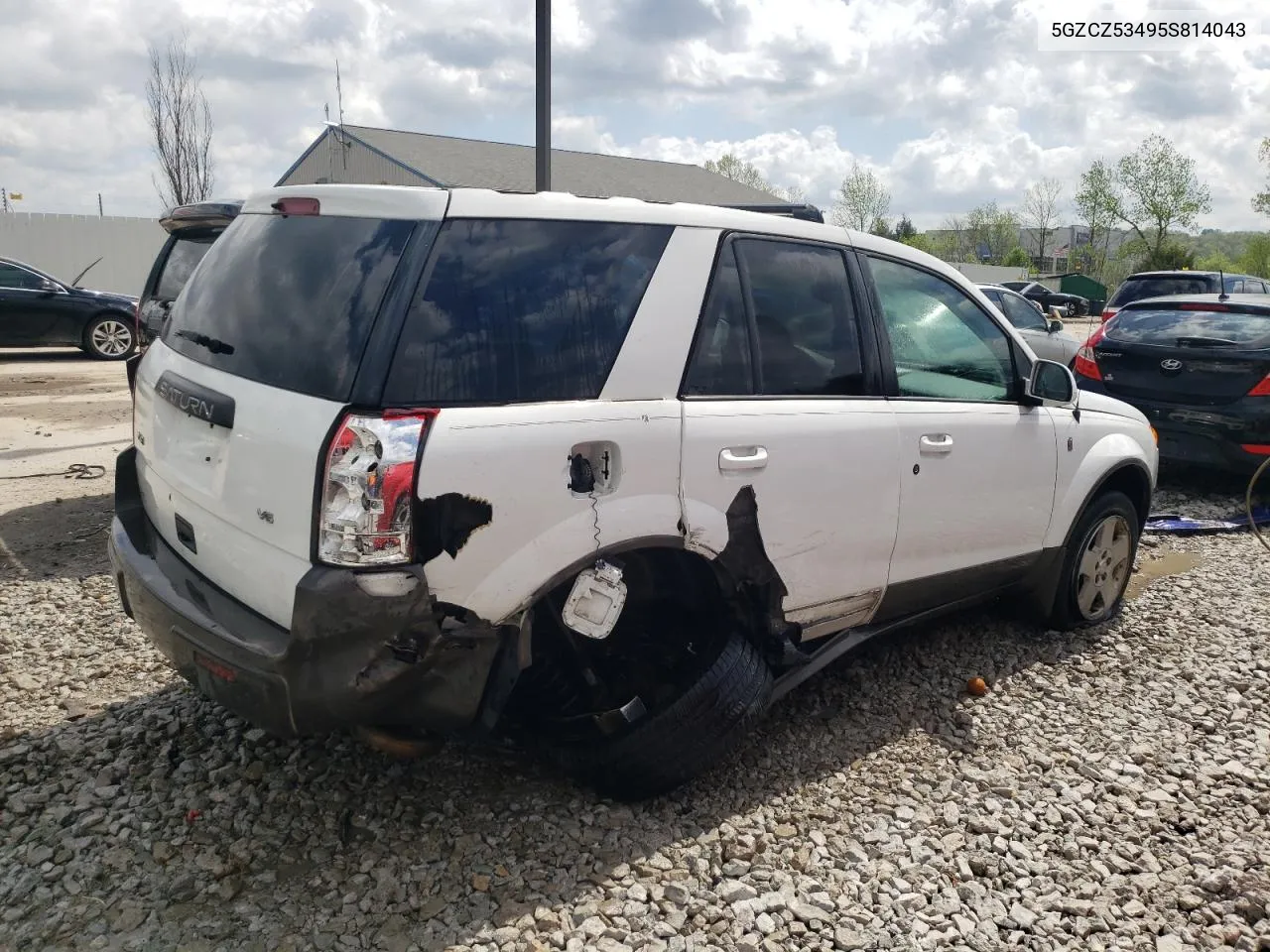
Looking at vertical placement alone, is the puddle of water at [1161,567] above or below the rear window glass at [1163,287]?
below

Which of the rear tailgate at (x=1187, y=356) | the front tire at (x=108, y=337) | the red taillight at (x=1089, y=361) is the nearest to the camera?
the rear tailgate at (x=1187, y=356)

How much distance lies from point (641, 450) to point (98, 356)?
15.1 metres

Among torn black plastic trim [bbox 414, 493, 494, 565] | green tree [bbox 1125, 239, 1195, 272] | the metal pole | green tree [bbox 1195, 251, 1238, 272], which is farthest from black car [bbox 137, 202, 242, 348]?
green tree [bbox 1195, 251, 1238, 272]

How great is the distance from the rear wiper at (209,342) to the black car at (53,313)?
13.0 metres

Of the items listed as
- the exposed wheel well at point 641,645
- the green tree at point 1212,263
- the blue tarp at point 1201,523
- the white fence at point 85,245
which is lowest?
the blue tarp at point 1201,523

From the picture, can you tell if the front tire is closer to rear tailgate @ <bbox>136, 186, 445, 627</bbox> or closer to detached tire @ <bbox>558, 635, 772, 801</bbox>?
rear tailgate @ <bbox>136, 186, 445, 627</bbox>

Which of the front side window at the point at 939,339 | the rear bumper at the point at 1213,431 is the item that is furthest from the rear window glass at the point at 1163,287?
the front side window at the point at 939,339

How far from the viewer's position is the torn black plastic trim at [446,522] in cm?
246

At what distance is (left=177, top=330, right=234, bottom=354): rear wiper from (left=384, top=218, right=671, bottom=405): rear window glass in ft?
2.43

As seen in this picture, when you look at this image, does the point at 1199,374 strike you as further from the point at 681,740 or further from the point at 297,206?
the point at 297,206

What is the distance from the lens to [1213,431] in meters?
7.17

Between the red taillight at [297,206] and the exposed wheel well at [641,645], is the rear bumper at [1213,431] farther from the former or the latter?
the red taillight at [297,206]

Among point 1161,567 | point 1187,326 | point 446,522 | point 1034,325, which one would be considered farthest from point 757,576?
point 1034,325

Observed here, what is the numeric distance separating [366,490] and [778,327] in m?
1.56
